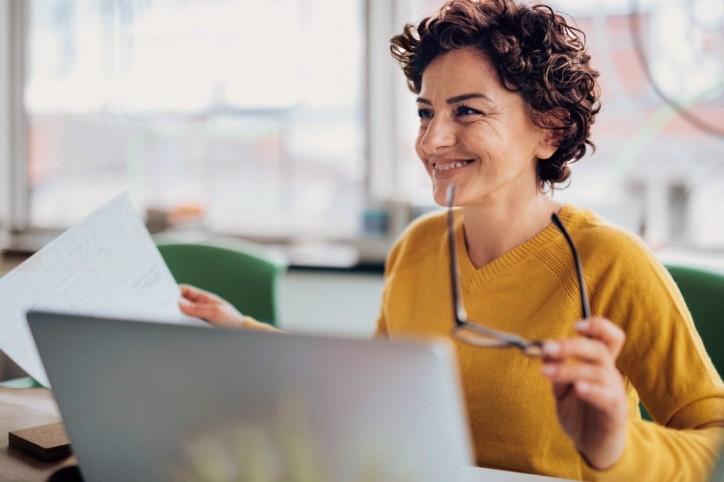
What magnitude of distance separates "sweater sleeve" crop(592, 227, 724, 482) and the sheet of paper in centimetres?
60

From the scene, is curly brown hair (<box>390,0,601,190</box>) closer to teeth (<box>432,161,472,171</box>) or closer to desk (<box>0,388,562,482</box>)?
teeth (<box>432,161,472,171</box>)

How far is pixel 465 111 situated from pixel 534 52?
0.13m

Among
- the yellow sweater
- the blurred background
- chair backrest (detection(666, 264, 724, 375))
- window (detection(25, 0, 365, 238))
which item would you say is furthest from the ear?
window (detection(25, 0, 365, 238))

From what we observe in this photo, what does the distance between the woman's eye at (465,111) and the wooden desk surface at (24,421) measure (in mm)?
704

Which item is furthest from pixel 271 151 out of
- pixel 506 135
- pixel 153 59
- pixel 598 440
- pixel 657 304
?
pixel 598 440

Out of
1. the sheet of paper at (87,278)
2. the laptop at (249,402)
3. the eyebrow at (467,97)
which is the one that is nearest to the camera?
the laptop at (249,402)

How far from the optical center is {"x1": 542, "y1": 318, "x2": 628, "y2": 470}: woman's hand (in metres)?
0.69

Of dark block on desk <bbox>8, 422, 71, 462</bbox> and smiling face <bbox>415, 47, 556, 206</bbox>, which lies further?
smiling face <bbox>415, 47, 556, 206</bbox>

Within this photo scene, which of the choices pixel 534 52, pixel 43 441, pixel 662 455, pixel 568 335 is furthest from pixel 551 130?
pixel 43 441

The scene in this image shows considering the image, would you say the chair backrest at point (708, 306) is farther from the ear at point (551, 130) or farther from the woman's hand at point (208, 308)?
the woman's hand at point (208, 308)

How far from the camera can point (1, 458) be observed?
0.93 m

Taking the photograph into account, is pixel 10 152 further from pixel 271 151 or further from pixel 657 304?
pixel 657 304

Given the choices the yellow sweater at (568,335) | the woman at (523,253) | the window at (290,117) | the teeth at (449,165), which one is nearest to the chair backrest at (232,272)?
the woman at (523,253)

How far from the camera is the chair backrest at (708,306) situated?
1.24m
